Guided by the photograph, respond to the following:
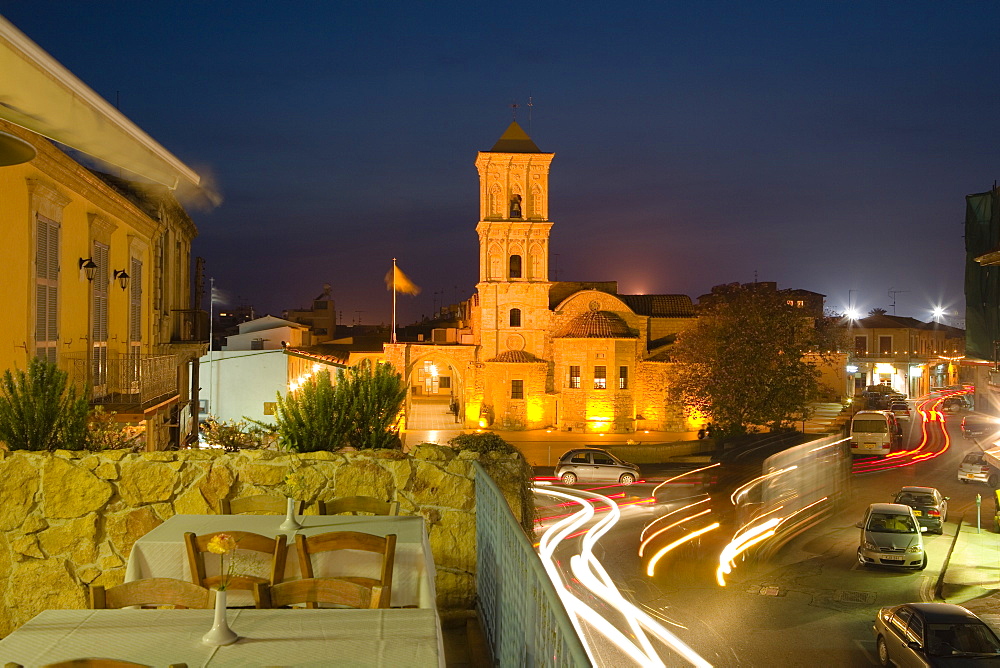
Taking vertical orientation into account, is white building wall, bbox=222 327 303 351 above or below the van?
above

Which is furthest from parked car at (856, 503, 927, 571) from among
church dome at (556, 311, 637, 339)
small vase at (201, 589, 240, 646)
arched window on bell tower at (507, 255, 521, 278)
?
arched window on bell tower at (507, 255, 521, 278)

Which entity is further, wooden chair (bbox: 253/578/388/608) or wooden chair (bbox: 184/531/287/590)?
wooden chair (bbox: 184/531/287/590)

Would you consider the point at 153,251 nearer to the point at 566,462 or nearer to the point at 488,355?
the point at 566,462

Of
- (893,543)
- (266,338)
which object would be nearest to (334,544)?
(893,543)

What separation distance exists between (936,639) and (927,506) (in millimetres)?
11881

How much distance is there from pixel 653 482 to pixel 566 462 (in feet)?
10.6

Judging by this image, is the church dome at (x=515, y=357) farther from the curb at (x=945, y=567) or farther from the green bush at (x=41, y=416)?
the green bush at (x=41, y=416)

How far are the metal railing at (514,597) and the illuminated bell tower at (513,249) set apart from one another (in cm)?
4086

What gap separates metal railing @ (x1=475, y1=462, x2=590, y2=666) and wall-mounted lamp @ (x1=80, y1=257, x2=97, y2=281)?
32.9 ft

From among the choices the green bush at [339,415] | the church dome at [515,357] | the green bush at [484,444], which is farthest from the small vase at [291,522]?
the church dome at [515,357]

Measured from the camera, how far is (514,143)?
4791 cm

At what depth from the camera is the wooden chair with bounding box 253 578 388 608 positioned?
12.7 ft

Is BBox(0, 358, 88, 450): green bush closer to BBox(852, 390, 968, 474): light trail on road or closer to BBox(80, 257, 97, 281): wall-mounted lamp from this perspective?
BBox(80, 257, 97, 281): wall-mounted lamp

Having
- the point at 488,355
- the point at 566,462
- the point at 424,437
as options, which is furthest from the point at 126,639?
the point at 488,355
